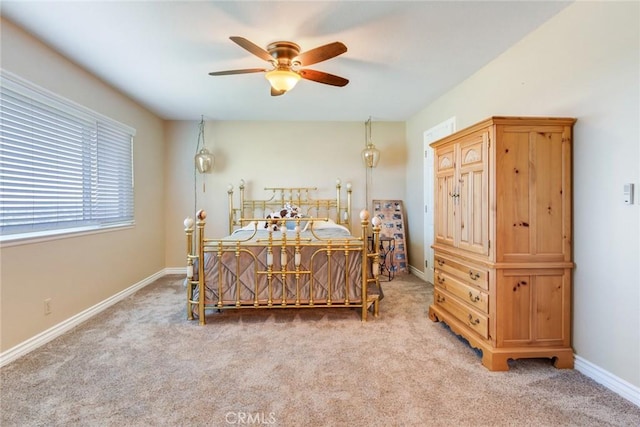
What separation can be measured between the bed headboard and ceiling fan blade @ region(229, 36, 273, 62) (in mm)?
2731

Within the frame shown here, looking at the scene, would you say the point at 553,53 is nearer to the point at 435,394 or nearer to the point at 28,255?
the point at 435,394

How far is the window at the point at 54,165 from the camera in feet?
7.43

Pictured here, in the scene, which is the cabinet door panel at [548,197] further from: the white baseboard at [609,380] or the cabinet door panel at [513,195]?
the white baseboard at [609,380]

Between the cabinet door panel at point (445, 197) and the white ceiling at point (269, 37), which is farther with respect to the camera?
the cabinet door panel at point (445, 197)

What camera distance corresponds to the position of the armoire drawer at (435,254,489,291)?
7.08 feet

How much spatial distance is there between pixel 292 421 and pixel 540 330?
1.75 m

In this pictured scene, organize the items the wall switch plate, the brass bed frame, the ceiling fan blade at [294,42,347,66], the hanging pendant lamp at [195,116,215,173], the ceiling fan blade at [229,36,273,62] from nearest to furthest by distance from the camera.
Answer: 1. the wall switch plate
2. the ceiling fan blade at [229,36,273,62]
3. the ceiling fan blade at [294,42,347,66]
4. the brass bed frame
5. the hanging pendant lamp at [195,116,215,173]

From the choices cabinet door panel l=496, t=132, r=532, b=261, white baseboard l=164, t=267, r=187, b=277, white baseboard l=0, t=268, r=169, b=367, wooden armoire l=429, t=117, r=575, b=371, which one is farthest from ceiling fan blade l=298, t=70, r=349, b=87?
white baseboard l=164, t=267, r=187, b=277

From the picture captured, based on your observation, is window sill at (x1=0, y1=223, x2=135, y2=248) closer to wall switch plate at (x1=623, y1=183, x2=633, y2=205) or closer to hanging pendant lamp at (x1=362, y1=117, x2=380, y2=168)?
hanging pendant lamp at (x1=362, y1=117, x2=380, y2=168)

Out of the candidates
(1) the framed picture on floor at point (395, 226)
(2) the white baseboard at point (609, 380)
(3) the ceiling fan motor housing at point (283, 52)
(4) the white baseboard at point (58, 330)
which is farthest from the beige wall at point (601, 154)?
(4) the white baseboard at point (58, 330)

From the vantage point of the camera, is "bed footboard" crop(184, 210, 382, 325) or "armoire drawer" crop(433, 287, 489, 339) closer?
"armoire drawer" crop(433, 287, 489, 339)

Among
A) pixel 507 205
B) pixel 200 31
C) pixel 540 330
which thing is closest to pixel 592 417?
pixel 540 330

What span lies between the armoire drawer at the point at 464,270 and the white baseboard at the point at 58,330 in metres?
3.39

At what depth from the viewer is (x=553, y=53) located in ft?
7.31
